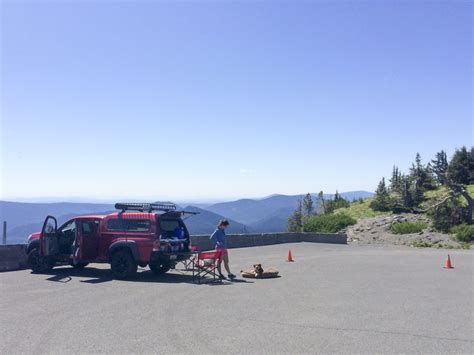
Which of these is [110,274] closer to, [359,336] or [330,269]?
[330,269]

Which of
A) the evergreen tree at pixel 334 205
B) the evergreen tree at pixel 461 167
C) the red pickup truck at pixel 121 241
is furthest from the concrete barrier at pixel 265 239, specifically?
the evergreen tree at pixel 461 167

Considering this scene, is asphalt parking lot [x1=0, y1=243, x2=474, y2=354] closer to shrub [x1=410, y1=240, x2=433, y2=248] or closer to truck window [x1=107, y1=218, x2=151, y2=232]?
truck window [x1=107, y1=218, x2=151, y2=232]

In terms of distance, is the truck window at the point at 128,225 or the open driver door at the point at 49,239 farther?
the open driver door at the point at 49,239

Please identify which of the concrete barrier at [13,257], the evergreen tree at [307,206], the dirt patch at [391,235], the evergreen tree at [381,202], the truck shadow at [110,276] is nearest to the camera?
the truck shadow at [110,276]

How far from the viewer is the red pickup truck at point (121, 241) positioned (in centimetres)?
1388

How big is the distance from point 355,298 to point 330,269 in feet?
19.7

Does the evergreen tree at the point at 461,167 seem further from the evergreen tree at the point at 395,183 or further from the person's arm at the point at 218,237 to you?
the person's arm at the point at 218,237

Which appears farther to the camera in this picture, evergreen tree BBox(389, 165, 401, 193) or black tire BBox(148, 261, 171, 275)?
evergreen tree BBox(389, 165, 401, 193)

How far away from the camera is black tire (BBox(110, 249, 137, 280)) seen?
13.8 m

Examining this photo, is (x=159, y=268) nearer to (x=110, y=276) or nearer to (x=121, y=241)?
(x=110, y=276)

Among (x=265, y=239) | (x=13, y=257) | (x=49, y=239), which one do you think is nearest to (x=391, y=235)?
(x=265, y=239)

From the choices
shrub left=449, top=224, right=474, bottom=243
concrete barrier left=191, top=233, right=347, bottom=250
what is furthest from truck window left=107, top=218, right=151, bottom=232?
shrub left=449, top=224, right=474, bottom=243

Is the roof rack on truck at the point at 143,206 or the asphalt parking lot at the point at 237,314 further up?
the roof rack on truck at the point at 143,206

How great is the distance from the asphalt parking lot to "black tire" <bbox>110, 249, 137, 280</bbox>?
35 centimetres
